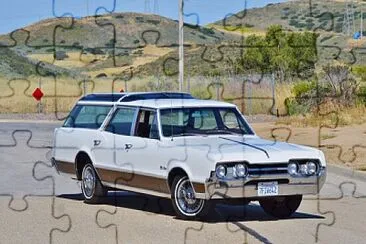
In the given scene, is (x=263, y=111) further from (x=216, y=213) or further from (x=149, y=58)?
(x=216, y=213)

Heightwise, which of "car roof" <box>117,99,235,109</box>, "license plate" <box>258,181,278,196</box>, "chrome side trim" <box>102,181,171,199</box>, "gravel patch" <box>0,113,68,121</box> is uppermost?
"car roof" <box>117,99,235,109</box>

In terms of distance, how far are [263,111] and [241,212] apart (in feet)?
93.6

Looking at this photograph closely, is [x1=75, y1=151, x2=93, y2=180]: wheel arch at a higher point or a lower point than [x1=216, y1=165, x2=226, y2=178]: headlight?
lower

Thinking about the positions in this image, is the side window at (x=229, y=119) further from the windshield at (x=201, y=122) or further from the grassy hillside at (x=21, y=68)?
the grassy hillside at (x=21, y=68)

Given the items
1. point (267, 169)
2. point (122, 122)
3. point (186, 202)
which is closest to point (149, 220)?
point (186, 202)

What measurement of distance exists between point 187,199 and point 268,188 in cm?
110

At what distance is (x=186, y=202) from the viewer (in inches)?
520

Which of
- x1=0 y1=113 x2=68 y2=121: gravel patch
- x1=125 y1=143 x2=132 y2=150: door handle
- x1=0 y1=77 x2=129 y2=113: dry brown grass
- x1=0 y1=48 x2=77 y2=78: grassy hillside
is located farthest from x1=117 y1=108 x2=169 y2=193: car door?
x1=0 y1=48 x2=77 y2=78: grassy hillside

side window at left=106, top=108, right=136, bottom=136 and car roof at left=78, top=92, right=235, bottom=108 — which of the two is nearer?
car roof at left=78, top=92, right=235, bottom=108

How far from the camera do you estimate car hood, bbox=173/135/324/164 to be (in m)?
12.8

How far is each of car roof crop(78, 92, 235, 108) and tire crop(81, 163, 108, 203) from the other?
3.73 ft

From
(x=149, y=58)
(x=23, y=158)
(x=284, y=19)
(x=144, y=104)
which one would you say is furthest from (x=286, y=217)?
(x=284, y=19)
